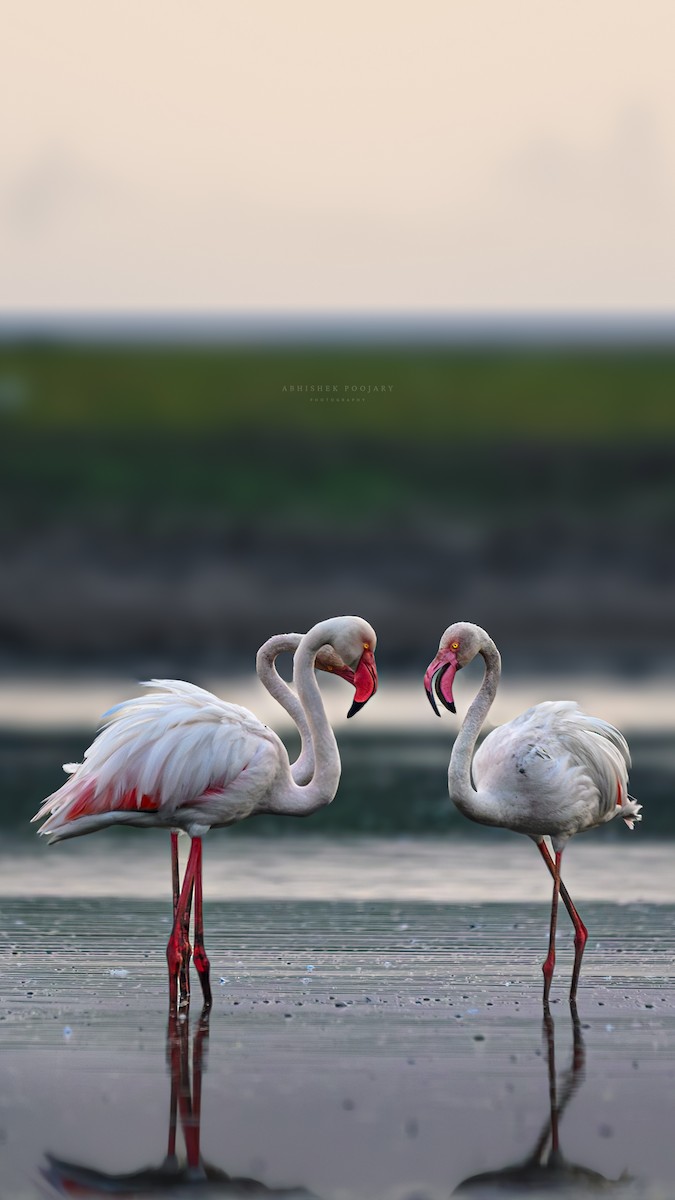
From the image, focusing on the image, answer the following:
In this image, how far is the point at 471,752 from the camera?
8.77 metres

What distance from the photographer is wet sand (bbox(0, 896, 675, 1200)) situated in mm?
5637

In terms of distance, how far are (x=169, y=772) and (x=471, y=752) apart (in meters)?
1.36

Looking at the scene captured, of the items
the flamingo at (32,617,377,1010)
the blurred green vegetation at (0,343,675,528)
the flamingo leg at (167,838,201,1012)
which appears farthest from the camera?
the blurred green vegetation at (0,343,675,528)

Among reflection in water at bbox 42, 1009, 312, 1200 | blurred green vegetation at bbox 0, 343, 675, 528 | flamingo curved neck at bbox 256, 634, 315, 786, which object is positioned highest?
flamingo curved neck at bbox 256, 634, 315, 786

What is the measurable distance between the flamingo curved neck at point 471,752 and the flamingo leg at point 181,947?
45.6 inches

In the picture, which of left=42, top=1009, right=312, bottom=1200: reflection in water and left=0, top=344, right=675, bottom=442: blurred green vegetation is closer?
left=42, top=1009, right=312, bottom=1200: reflection in water

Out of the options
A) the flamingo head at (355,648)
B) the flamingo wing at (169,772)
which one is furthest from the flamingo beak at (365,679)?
the flamingo wing at (169,772)

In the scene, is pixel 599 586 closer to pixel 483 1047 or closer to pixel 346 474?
pixel 346 474

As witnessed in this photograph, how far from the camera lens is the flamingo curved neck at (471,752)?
28.2ft

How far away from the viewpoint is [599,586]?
22.3 meters

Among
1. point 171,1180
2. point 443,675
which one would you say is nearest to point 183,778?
point 443,675

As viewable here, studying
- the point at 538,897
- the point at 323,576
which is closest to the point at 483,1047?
the point at 538,897

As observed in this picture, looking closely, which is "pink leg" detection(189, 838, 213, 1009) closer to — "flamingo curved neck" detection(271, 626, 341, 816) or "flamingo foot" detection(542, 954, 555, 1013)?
"flamingo curved neck" detection(271, 626, 341, 816)

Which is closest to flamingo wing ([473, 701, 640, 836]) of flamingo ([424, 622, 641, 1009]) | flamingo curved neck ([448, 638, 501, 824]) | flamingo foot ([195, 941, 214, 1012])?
flamingo ([424, 622, 641, 1009])
